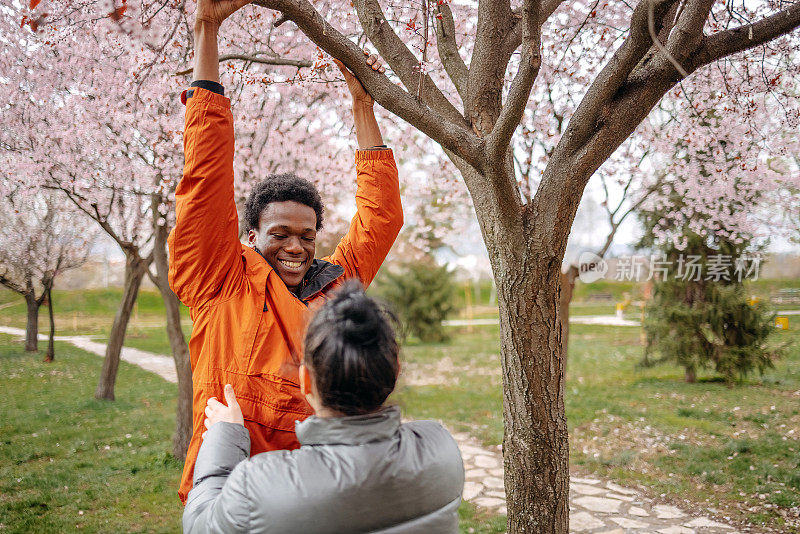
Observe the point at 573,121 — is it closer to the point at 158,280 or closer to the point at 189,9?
the point at 189,9

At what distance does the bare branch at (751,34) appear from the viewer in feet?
7.06

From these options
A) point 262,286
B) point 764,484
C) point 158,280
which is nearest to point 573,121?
point 262,286

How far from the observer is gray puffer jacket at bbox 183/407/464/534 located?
→ 3.37 feet

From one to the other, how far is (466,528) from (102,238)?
25.5 feet

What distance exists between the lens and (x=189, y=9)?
15.5 feet

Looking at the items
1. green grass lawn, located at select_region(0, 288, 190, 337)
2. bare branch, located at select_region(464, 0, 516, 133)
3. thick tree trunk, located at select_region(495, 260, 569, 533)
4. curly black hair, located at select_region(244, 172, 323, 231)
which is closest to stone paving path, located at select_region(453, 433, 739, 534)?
thick tree trunk, located at select_region(495, 260, 569, 533)

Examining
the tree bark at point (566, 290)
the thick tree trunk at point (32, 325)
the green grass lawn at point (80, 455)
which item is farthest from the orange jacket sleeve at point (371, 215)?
the thick tree trunk at point (32, 325)

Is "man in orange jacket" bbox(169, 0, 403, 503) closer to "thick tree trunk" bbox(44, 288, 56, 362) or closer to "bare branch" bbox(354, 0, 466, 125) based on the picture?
"bare branch" bbox(354, 0, 466, 125)

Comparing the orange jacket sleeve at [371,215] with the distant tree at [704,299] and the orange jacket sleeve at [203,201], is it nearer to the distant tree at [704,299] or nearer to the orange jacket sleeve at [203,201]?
the orange jacket sleeve at [203,201]

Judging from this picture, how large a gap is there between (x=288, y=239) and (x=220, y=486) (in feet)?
2.65

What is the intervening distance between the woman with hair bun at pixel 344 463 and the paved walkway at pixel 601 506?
3.50 metres

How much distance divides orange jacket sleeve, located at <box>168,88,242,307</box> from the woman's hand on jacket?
0.30m

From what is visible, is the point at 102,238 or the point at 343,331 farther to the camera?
the point at 102,238

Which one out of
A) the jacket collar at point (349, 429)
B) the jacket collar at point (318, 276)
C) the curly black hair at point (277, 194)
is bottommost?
the jacket collar at point (349, 429)
